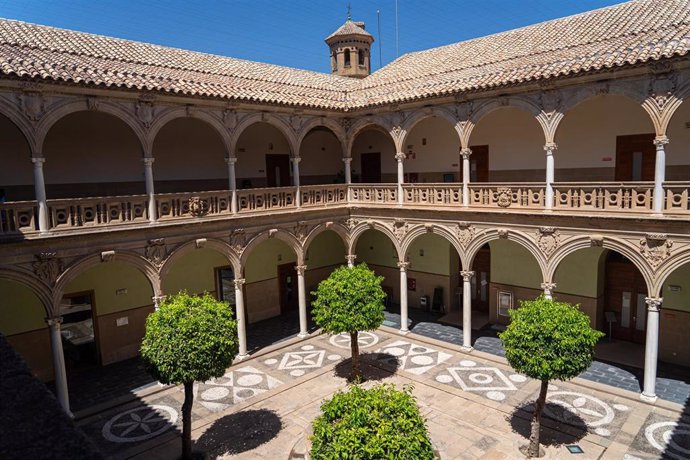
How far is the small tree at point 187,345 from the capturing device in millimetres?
9945

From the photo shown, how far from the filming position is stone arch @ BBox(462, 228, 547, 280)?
14.5 metres

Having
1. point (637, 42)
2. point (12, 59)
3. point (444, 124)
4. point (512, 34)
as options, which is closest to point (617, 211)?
point (637, 42)

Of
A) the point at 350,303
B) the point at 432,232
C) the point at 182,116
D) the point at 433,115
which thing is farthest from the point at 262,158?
the point at 350,303

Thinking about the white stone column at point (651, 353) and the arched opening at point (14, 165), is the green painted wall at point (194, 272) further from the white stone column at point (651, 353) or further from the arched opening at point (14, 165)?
the white stone column at point (651, 353)

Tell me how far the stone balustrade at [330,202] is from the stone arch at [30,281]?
90cm

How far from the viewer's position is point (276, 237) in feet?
56.6

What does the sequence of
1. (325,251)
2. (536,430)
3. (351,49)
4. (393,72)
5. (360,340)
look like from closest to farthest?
(536,430) → (360,340) → (393,72) → (325,251) → (351,49)

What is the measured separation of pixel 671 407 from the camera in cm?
1219

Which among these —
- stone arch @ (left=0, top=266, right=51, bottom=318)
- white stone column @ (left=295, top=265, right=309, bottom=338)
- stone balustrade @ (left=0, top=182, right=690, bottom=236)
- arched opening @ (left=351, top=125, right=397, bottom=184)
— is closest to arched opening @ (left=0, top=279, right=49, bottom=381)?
stone arch @ (left=0, top=266, right=51, bottom=318)

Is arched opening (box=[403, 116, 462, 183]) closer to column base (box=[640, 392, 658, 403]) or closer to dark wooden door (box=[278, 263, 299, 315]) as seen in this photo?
dark wooden door (box=[278, 263, 299, 315])

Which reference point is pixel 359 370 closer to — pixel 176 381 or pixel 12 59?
pixel 176 381

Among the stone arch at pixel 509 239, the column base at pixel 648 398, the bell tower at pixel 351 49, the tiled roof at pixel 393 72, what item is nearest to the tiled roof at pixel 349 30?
the bell tower at pixel 351 49

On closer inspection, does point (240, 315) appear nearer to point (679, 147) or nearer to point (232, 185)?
point (232, 185)

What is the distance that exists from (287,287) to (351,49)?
16762 millimetres
